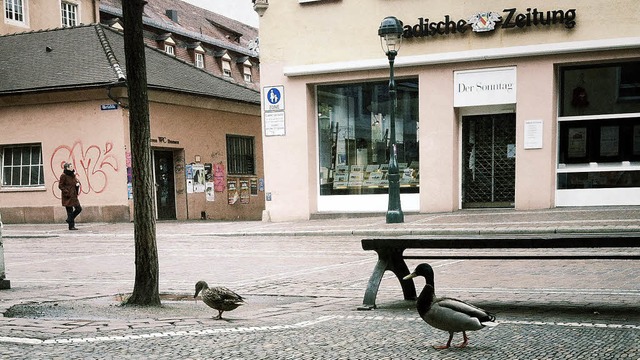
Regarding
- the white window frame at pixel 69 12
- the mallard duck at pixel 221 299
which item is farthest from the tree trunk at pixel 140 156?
the white window frame at pixel 69 12

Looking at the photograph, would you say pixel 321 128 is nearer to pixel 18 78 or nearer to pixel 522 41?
pixel 522 41

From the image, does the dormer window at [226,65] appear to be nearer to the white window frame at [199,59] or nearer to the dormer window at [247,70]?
the dormer window at [247,70]

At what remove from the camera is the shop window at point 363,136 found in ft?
61.6

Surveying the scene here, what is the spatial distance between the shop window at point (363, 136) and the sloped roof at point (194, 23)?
14.9 meters

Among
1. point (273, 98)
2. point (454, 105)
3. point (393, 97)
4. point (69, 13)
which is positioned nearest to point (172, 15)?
point (69, 13)

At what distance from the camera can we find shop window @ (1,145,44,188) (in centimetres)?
2328

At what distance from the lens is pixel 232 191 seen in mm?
27000

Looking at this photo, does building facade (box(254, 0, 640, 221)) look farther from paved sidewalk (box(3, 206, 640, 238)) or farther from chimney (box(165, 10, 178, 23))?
chimney (box(165, 10, 178, 23))

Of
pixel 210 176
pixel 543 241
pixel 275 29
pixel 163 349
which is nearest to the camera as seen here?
pixel 163 349

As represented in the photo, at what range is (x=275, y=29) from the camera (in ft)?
64.6

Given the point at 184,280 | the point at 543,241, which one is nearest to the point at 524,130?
the point at 184,280

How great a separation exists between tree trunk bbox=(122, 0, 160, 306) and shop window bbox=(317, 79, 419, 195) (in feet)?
42.2

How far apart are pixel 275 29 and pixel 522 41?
278 inches

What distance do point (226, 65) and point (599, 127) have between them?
27.6 m
